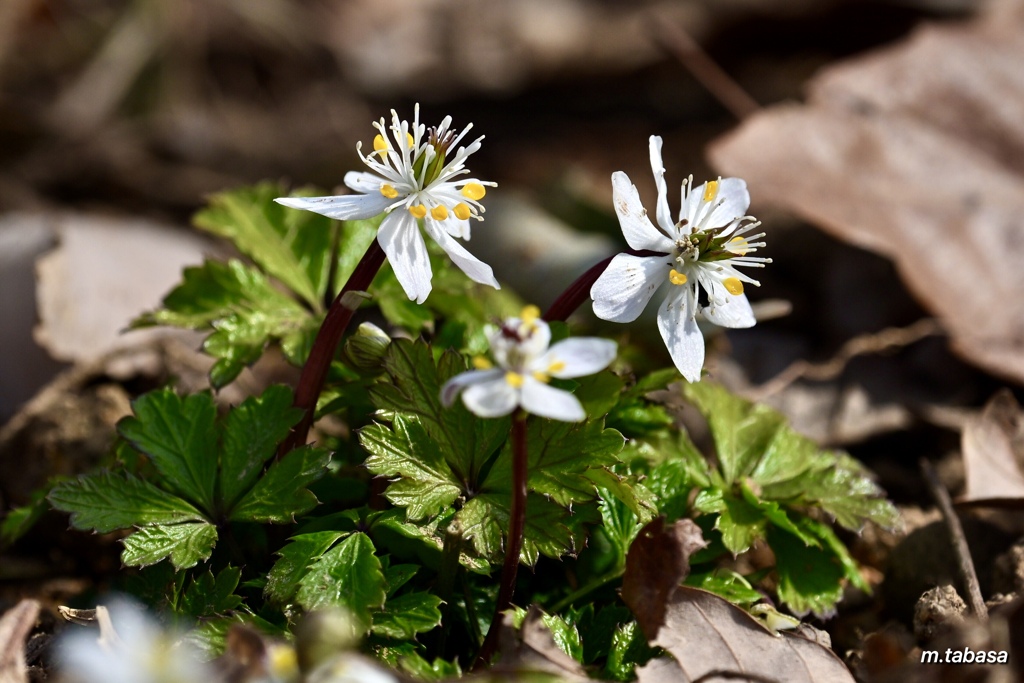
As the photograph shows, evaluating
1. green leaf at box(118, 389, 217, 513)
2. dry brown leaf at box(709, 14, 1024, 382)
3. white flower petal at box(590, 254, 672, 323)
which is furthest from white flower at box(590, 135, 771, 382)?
dry brown leaf at box(709, 14, 1024, 382)

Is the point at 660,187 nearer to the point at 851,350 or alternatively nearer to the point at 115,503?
the point at 115,503

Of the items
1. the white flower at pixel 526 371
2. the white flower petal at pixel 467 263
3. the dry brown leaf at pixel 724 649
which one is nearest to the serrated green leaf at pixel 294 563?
the white flower at pixel 526 371

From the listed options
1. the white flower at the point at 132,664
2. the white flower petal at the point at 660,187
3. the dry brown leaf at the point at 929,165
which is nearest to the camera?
the white flower at the point at 132,664

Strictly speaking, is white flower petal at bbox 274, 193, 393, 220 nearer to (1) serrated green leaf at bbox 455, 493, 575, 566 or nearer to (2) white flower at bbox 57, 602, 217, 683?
(1) serrated green leaf at bbox 455, 493, 575, 566

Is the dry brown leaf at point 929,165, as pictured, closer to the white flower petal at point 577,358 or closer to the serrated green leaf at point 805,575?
the serrated green leaf at point 805,575

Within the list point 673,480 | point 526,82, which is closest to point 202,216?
point 673,480

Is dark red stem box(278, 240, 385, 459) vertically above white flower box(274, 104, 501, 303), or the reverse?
white flower box(274, 104, 501, 303)
